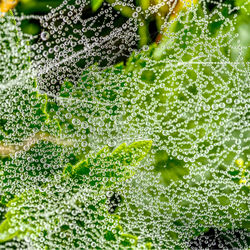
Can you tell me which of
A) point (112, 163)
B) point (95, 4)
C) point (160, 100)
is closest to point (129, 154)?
point (112, 163)

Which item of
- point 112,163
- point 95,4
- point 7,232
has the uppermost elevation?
point 95,4

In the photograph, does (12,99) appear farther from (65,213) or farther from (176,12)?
(176,12)

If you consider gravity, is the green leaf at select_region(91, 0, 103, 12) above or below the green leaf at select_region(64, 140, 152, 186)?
above

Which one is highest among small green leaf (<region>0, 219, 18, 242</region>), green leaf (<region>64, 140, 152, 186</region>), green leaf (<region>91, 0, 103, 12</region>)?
green leaf (<region>91, 0, 103, 12</region>)

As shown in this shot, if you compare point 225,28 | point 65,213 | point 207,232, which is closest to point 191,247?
point 207,232

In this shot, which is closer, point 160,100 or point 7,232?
point 7,232

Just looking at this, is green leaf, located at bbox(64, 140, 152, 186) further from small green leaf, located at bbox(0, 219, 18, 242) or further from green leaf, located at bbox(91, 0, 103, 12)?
green leaf, located at bbox(91, 0, 103, 12)

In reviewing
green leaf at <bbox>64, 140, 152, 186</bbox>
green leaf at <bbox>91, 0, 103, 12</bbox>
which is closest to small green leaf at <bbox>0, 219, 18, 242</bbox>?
green leaf at <bbox>64, 140, 152, 186</bbox>

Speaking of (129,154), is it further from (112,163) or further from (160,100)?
(160,100)

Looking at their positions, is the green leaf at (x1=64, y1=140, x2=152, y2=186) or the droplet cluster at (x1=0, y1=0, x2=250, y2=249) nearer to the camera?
the green leaf at (x1=64, y1=140, x2=152, y2=186)

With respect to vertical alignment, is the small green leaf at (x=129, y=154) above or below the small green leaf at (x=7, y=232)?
above

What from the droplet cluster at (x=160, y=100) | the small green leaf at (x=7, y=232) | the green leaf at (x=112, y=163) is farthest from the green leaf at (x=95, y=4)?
the small green leaf at (x=7, y=232)

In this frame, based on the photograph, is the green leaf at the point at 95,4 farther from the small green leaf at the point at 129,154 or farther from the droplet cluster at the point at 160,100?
the small green leaf at the point at 129,154
